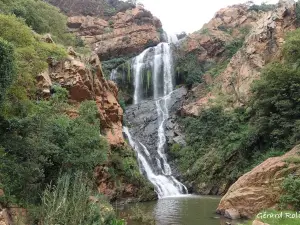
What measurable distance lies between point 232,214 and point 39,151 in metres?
9.32

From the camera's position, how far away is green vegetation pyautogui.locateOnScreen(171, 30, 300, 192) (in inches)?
959

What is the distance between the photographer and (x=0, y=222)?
28.7 feet

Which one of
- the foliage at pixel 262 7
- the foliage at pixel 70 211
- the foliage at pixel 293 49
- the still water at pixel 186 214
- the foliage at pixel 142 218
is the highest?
the foliage at pixel 262 7

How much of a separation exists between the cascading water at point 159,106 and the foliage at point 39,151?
12.3 metres

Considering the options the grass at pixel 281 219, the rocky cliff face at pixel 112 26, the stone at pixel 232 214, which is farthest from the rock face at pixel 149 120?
the grass at pixel 281 219

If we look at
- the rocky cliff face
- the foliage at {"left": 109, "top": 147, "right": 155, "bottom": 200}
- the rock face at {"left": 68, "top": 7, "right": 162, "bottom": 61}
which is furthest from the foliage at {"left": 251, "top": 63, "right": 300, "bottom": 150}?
the rock face at {"left": 68, "top": 7, "right": 162, "bottom": 61}

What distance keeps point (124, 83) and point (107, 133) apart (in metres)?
19.2

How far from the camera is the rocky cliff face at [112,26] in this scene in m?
50.3

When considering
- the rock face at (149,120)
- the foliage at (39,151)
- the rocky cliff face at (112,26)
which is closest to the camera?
the foliage at (39,151)

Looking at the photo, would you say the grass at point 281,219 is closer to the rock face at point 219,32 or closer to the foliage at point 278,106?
the foliage at point 278,106

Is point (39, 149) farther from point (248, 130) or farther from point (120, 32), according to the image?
point (120, 32)

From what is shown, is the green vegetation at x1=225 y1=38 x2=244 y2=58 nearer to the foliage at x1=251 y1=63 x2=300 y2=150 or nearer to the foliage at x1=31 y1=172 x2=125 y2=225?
the foliage at x1=251 y1=63 x2=300 y2=150

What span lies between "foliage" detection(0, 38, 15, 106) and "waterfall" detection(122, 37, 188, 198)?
1667 cm

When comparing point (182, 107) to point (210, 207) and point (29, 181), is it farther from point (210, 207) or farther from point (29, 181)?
point (29, 181)
